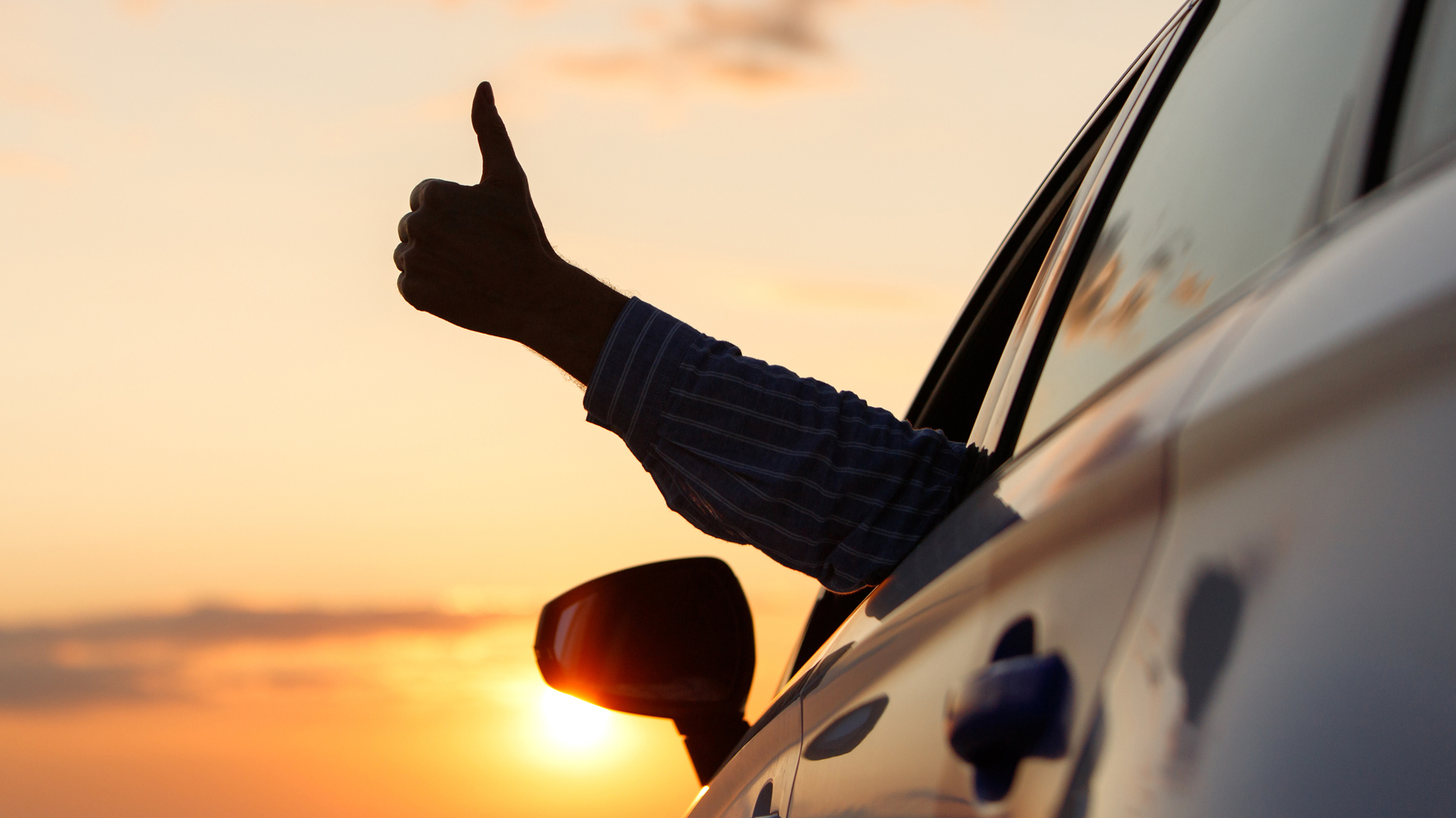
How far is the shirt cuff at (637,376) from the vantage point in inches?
68.4

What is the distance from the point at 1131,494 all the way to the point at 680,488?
109 centimetres

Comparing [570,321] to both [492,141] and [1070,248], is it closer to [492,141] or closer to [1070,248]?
[492,141]

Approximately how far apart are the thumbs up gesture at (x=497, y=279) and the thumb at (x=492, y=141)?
0.11 ft

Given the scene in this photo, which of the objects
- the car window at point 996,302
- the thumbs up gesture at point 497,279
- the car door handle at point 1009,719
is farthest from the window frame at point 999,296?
the car door handle at point 1009,719

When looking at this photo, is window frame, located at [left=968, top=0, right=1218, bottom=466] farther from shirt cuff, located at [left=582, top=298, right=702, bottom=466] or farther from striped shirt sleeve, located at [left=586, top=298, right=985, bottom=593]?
shirt cuff, located at [left=582, top=298, right=702, bottom=466]

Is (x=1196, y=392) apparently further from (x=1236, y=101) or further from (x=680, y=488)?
(x=680, y=488)

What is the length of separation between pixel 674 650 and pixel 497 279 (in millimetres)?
926

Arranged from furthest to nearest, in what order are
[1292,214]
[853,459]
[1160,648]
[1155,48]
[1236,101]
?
[1155,48]
[853,459]
[1236,101]
[1292,214]
[1160,648]

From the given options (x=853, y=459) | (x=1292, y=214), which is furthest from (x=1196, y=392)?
(x=853, y=459)

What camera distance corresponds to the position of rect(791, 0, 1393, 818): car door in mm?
743

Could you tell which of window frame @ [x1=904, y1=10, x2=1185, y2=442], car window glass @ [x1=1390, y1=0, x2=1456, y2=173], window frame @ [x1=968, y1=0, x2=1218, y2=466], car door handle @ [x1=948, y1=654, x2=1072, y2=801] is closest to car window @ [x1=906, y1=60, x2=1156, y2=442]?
window frame @ [x1=904, y1=10, x2=1185, y2=442]

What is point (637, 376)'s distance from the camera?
1.74 meters

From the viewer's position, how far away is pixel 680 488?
177cm

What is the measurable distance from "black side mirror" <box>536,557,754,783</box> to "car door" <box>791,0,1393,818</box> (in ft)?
2.47
